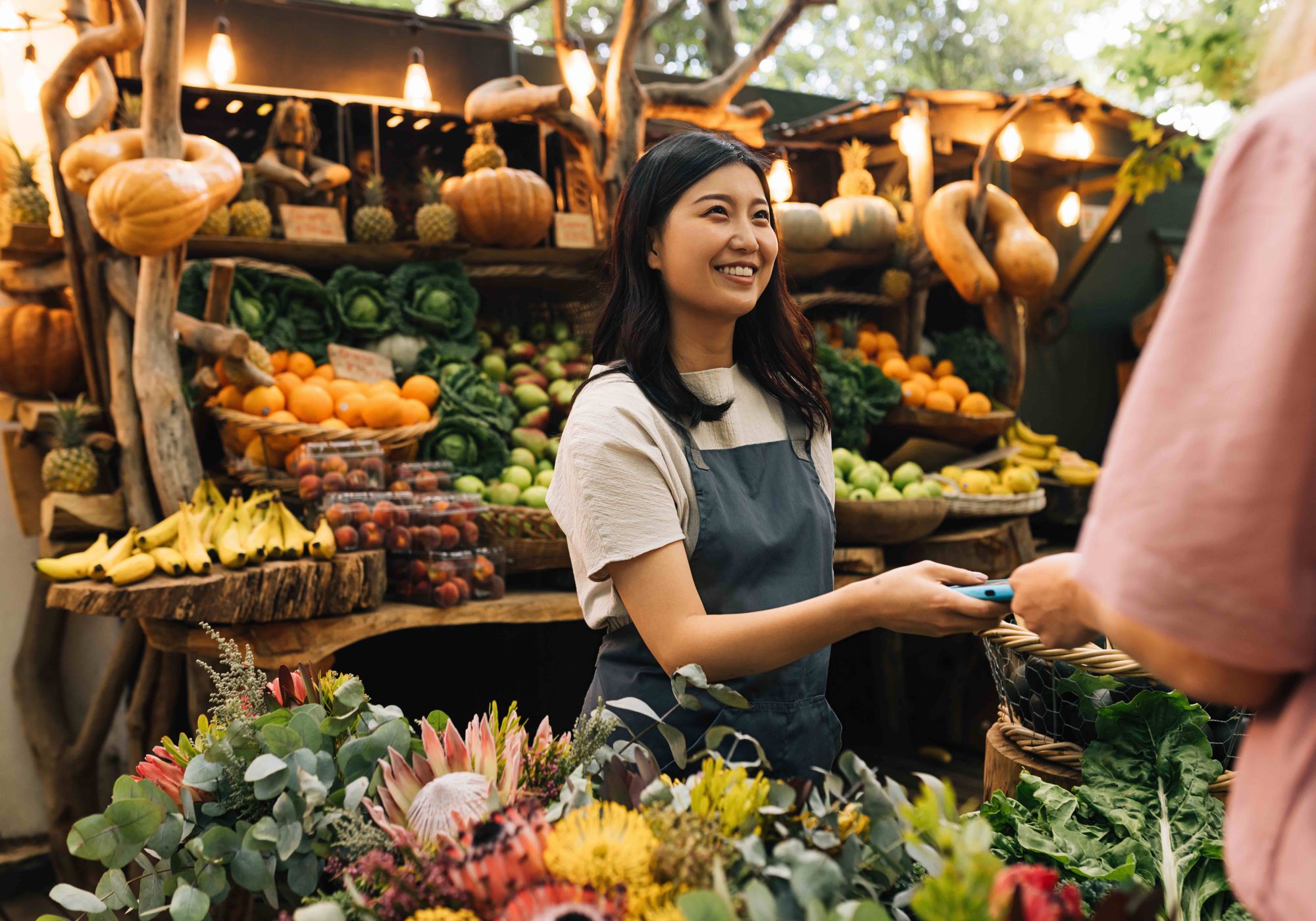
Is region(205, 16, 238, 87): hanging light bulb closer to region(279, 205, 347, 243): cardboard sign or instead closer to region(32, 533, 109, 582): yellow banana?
region(279, 205, 347, 243): cardboard sign

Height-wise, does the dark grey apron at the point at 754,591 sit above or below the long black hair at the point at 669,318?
below

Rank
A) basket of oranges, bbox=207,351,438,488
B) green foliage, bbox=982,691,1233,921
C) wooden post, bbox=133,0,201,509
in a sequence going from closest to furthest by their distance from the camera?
green foliage, bbox=982,691,1233,921 → wooden post, bbox=133,0,201,509 → basket of oranges, bbox=207,351,438,488

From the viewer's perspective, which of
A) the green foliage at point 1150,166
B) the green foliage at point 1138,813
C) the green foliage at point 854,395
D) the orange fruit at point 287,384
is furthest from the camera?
the green foliage at point 1150,166

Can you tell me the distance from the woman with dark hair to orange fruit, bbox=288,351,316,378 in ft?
7.29

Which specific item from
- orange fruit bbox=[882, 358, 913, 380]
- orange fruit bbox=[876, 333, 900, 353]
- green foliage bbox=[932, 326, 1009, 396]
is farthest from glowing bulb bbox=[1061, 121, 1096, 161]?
orange fruit bbox=[882, 358, 913, 380]

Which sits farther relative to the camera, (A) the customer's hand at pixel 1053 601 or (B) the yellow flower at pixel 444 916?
(A) the customer's hand at pixel 1053 601

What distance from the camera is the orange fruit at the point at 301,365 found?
3.60 meters

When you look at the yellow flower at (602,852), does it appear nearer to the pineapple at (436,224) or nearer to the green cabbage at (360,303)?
the green cabbage at (360,303)

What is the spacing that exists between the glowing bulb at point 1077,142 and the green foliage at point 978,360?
1472 mm

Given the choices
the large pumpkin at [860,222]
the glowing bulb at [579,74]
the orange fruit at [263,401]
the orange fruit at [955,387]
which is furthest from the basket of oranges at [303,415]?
the orange fruit at [955,387]

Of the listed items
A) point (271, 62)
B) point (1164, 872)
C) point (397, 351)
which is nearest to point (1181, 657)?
point (1164, 872)

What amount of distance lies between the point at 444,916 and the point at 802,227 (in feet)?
13.3

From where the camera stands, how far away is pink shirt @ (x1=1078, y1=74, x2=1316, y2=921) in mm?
475

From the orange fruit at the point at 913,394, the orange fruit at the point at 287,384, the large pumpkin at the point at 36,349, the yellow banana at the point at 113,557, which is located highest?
the large pumpkin at the point at 36,349
